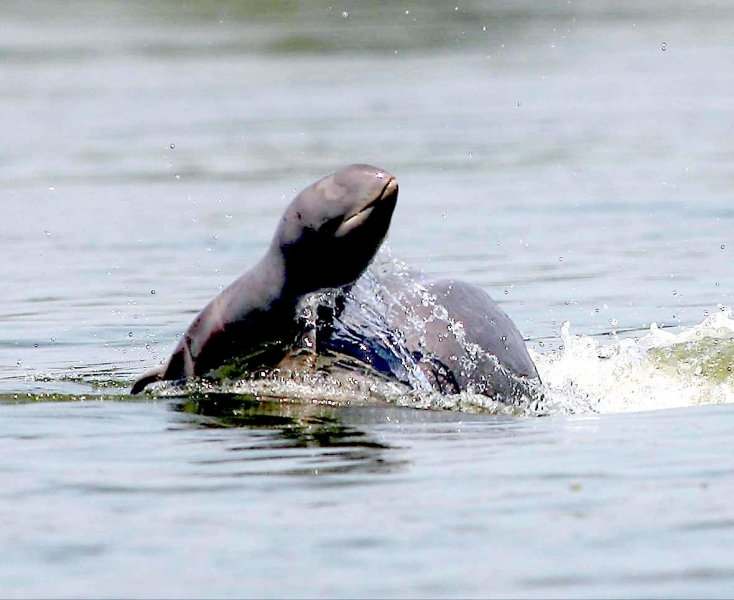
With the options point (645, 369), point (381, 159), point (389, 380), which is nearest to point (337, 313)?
point (389, 380)

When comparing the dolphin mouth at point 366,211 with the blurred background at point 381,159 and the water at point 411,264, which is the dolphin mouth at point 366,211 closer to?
the water at point 411,264

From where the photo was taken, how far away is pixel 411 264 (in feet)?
53.0

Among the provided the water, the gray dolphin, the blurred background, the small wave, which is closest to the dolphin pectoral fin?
the gray dolphin

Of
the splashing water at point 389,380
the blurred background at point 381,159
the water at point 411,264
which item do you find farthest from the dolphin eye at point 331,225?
the blurred background at point 381,159

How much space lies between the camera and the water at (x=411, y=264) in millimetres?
6781

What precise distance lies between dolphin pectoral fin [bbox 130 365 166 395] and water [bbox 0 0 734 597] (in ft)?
0.53

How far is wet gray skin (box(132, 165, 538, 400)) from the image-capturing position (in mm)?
8805

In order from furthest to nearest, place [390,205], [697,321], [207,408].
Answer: [697,321] → [207,408] → [390,205]

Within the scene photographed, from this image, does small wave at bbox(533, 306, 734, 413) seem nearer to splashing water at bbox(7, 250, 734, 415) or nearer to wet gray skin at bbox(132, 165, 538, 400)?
splashing water at bbox(7, 250, 734, 415)

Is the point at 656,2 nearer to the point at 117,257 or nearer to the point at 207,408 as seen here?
the point at 117,257

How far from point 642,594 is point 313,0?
40.8m

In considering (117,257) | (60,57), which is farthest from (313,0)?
(117,257)

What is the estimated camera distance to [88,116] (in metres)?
27.8

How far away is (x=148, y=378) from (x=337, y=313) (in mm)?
1139
